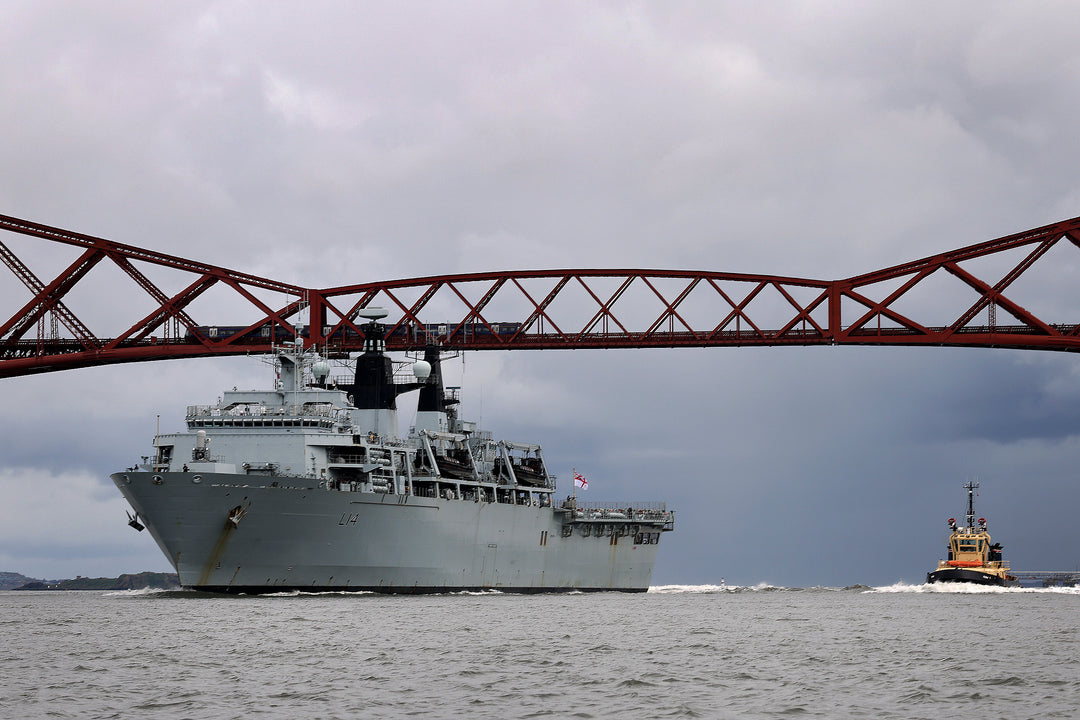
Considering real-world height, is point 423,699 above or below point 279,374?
below

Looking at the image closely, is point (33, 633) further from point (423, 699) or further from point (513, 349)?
point (513, 349)

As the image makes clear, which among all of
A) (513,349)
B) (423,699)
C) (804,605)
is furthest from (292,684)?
(513,349)

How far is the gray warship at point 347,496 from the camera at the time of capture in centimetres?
5491

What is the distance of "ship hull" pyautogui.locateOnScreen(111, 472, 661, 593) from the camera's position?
177 ft

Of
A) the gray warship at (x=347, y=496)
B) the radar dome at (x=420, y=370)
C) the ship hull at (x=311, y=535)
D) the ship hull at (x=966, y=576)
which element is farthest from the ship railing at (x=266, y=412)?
the ship hull at (x=966, y=576)

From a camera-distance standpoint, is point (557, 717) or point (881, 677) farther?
point (881, 677)

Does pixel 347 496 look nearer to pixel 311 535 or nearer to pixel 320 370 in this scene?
pixel 311 535

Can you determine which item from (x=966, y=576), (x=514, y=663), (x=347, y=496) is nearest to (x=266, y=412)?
(x=347, y=496)

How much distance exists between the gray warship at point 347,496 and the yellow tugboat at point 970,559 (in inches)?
915

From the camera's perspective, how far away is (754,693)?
29.1 metres

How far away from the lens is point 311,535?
5684 cm

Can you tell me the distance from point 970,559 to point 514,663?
2228 inches

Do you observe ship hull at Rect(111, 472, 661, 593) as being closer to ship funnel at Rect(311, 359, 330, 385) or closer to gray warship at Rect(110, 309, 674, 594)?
gray warship at Rect(110, 309, 674, 594)

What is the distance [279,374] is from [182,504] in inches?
487
